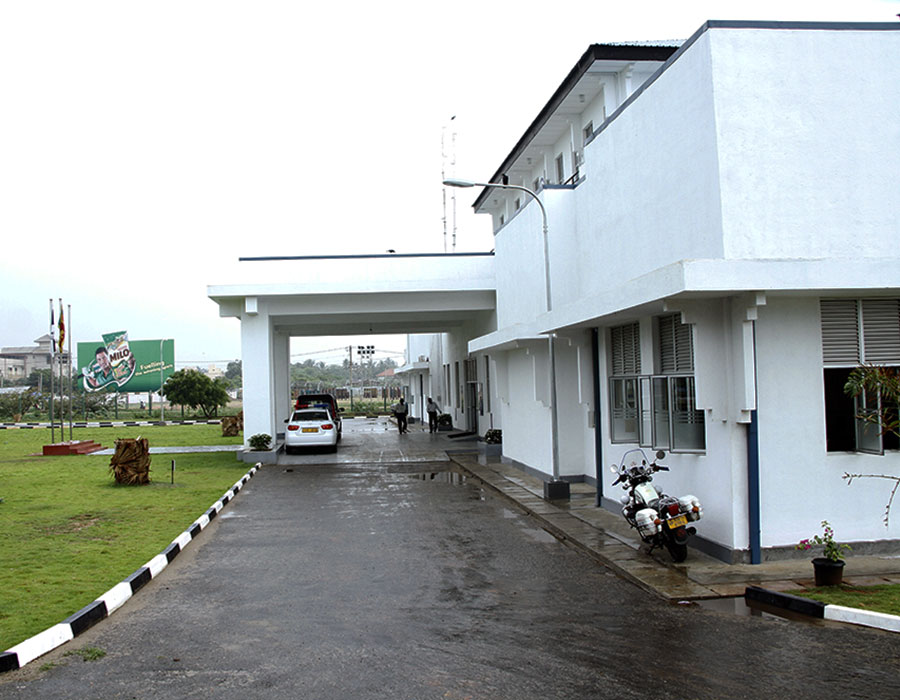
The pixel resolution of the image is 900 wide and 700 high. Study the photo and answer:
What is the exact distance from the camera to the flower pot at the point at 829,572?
24.7 ft

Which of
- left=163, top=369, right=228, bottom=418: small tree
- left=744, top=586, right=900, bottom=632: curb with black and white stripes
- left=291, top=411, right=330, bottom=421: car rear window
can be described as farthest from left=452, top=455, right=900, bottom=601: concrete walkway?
left=163, top=369, right=228, bottom=418: small tree

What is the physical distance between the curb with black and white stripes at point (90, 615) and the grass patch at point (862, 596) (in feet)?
20.8

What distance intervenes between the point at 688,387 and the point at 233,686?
628 centimetres

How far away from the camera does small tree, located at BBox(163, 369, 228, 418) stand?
51.7 meters

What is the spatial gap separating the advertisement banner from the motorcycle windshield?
43687 mm

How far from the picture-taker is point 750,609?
7.21 m

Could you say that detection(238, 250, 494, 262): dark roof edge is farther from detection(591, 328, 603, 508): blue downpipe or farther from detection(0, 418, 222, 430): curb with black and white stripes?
detection(0, 418, 222, 430): curb with black and white stripes

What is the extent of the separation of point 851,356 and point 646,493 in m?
2.71

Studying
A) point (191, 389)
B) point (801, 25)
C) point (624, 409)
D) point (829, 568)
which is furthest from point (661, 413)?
point (191, 389)

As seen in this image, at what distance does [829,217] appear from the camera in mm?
8734

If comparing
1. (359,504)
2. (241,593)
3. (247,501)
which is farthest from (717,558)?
(247,501)

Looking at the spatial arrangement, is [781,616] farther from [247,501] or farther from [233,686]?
[247,501]

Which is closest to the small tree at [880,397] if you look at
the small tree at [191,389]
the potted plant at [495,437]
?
the potted plant at [495,437]

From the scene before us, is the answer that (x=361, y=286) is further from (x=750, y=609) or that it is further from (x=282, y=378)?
(x=750, y=609)
